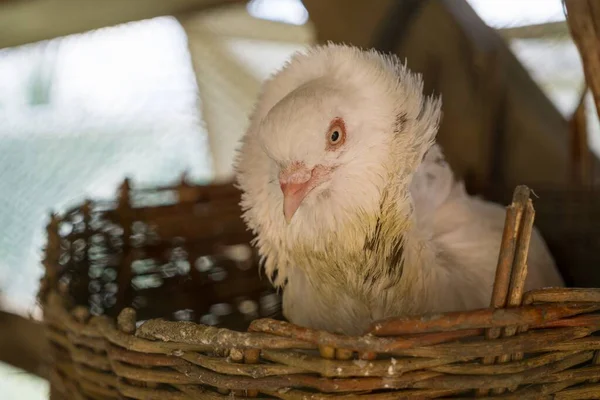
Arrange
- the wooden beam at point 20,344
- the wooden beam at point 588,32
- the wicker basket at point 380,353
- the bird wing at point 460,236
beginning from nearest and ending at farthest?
1. the wicker basket at point 380,353
2. the wooden beam at point 588,32
3. the bird wing at point 460,236
4. the wooden beam at point 20,344

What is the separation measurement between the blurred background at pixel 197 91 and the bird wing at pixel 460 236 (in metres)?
0.31

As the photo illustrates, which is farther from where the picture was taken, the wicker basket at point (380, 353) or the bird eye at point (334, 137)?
the bird eye at point (334, 137)

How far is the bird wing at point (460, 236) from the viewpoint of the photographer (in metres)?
0.82

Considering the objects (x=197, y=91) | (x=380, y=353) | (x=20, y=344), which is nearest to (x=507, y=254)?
(x=380, y=353)

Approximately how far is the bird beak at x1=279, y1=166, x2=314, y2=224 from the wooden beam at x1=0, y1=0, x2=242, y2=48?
29.2 inches

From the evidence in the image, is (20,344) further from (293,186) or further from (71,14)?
(293,186)

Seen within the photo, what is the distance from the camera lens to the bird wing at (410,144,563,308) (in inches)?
32.3

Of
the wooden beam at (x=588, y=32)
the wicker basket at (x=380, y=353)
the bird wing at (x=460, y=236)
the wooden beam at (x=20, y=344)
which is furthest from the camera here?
the wooden beam at (x=20, y=344)

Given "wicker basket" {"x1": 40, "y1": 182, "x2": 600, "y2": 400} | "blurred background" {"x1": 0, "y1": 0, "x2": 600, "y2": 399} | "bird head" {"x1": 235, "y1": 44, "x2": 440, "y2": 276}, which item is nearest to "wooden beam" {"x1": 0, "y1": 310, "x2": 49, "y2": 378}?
"blurred background" {"x1": 0, "y1": 0, "x2": 600, "y2": 399}

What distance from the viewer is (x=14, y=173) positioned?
154cm

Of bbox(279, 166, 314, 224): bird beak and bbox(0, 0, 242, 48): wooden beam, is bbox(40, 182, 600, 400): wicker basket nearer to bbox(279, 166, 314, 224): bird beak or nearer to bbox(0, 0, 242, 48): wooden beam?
bbox(279, 166, 314, 224): bird beak

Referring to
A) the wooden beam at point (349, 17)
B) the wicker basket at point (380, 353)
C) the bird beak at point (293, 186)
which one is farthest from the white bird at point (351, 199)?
the wooden beam at point (349, 17)

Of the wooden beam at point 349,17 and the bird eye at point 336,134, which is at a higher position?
the wooden beam at point 349,17

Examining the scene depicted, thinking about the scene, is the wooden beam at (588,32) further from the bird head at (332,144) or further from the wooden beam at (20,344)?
the wooden beam at (20,344)
